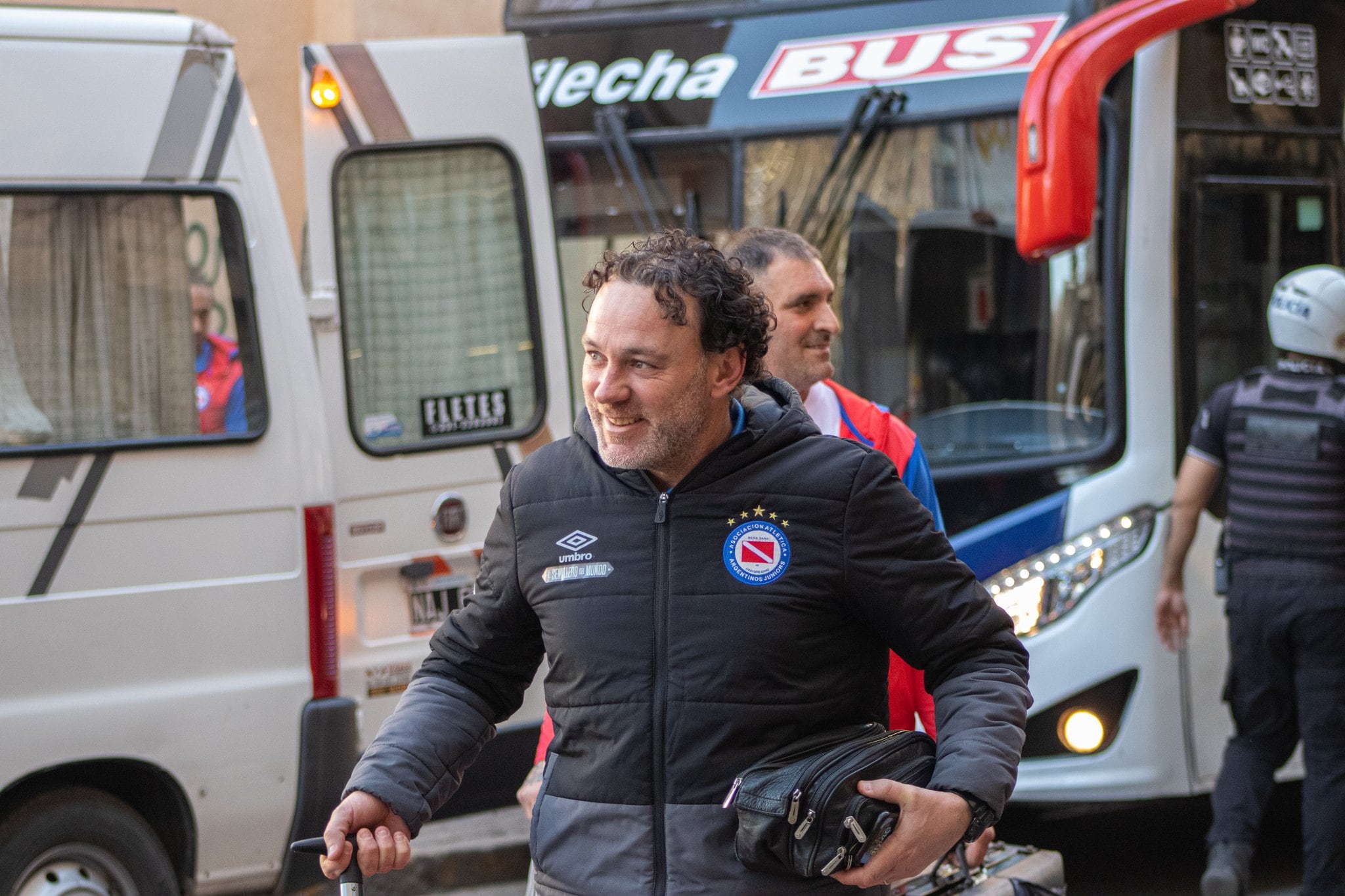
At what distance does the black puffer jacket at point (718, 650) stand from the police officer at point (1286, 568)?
9.49ft

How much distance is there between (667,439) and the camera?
7.12ft

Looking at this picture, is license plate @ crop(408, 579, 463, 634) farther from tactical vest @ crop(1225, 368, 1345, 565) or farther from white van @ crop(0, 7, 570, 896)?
tactical vest @ crop(1225, 368, 1345, 565)

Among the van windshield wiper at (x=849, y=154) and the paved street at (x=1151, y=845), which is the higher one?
the van windshield wiper at (x=849, y=154)

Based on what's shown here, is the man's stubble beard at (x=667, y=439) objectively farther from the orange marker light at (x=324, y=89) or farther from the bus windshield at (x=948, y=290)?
the bus windshield at (x=948, y=290)

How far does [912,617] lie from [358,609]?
8.91ft

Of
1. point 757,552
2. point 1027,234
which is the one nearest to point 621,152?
point 1027,234

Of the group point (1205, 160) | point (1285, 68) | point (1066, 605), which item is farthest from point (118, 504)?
point (1285, 68)

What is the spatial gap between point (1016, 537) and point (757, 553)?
3136 mm

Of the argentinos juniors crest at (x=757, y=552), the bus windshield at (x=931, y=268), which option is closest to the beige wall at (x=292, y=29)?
the bus windshield at (x=931, y=268)

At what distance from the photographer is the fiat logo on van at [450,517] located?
470 cm

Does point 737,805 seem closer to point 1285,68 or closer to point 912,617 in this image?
point 912,617

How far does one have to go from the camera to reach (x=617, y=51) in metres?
5.59

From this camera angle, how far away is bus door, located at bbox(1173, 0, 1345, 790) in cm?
515

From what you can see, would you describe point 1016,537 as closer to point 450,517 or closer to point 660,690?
point 450,517
